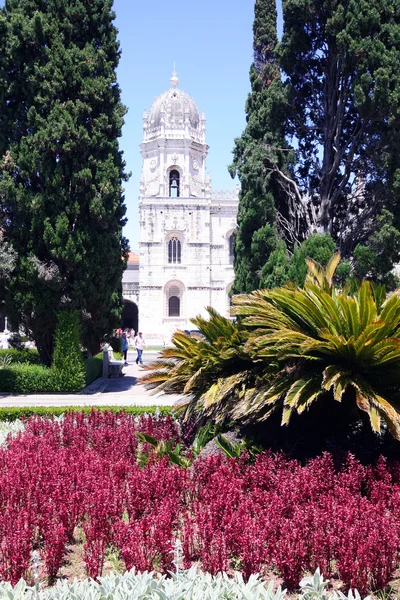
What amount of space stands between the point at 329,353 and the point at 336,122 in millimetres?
12048

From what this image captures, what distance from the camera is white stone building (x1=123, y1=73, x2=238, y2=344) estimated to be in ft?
153

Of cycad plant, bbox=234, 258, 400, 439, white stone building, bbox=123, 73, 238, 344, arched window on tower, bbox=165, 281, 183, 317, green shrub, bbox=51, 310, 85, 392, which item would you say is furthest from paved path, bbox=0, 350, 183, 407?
arched window on tower, bbox=165, 281, 183, 317

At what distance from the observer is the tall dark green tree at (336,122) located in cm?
1457

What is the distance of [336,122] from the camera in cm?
1612

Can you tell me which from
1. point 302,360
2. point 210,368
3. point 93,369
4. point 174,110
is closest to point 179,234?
point 174,110

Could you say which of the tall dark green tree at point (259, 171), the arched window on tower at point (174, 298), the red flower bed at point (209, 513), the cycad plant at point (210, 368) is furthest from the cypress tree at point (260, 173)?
the arched window on tower at point (174, 298)

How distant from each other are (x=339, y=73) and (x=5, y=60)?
9456 mm

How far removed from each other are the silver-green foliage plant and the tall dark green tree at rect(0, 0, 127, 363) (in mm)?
11964

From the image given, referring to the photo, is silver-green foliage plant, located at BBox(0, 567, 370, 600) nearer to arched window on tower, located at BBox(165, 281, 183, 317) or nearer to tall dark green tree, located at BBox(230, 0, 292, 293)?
tall dark green tree, located at BBox(230, 0, 292, 293)

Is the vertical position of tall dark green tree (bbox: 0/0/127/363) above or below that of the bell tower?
below

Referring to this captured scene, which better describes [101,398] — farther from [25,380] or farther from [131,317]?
[131,317]

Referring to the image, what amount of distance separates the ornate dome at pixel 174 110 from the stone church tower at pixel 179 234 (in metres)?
0.14

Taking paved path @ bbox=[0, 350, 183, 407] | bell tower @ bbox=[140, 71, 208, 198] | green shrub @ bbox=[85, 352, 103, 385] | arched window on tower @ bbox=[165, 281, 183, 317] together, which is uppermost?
bell tower @ bbox=[140, 71, 208, 198]

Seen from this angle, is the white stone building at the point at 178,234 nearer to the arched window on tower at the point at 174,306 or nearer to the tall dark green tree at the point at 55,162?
the arched window on tower at the point at 174,306
